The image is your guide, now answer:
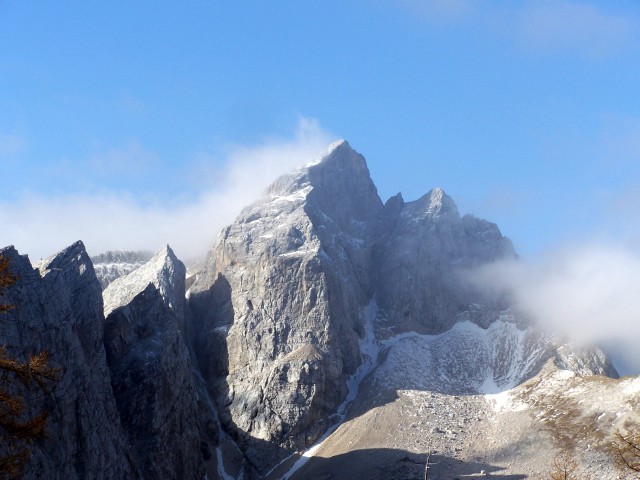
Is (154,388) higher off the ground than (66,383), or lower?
higher

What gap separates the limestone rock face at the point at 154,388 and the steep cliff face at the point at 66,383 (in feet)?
23.8

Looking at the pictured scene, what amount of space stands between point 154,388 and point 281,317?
138ft

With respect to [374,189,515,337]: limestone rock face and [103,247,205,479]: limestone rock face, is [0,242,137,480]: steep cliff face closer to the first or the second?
[103,247,205,479]: limestone rock face

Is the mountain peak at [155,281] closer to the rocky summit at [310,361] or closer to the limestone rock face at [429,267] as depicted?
the rocky summit at [310,361]

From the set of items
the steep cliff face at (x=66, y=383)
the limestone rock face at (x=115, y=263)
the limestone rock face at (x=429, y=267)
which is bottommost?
the steep cliff face at (x=66, y=383)

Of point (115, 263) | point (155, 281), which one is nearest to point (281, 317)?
point (155, 281)

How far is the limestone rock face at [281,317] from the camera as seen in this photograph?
135m

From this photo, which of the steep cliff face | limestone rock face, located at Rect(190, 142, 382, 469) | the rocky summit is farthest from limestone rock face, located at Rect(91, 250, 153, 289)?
the steep cliff face

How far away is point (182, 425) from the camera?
382ft

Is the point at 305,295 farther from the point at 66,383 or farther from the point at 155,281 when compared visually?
the point at 66,383

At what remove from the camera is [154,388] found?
113500 millimetres

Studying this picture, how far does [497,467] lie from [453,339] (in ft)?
185

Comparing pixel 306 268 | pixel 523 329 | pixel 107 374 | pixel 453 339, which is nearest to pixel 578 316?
pixel 523 329

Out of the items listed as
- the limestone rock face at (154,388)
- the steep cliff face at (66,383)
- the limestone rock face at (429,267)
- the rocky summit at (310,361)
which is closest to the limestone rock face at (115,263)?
the rocky summit at (310,361)
